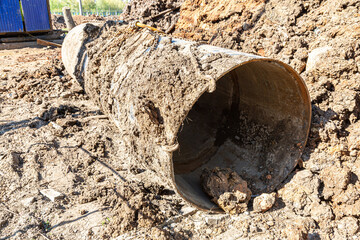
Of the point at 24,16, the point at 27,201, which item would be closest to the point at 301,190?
the point at 27,201

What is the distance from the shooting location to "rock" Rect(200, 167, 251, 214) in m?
3.04

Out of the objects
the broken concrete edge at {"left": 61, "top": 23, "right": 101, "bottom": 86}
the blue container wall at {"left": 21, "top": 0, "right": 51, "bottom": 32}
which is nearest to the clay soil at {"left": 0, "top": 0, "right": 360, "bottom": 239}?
the broken concrete edge at {"left": 61, "top": 23, "right": 101, "bottom": 86}

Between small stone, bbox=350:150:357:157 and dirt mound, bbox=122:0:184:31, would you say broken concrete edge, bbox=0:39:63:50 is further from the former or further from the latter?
small stone, bbox=350:150:357:157

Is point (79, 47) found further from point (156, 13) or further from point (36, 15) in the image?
point (36, 15)

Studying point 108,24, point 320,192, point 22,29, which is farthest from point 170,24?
point 22,29

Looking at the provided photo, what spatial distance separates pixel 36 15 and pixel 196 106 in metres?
10.4

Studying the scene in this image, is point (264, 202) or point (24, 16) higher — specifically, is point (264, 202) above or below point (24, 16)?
below

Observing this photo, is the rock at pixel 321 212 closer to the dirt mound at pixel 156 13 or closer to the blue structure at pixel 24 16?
the dirt mound at pixel 156 13

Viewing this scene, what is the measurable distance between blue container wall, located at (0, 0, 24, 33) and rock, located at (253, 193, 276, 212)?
12.0 metres

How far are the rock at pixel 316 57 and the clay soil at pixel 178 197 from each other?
0.02 metres

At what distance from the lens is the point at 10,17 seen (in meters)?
11.3

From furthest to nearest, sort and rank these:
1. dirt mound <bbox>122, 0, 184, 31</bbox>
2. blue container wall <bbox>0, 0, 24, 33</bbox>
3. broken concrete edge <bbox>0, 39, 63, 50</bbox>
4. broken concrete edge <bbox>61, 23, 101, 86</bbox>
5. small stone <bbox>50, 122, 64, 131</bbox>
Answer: blue container wall <bbox>0, 0, 24, 33</bbox> → broken concrete edge <bbox>0, 39, 63, 50</bbox> → dirt mound <bbox>122, 0, 184, 31</bbox> → broken concrete edge <bbox>61, 23, 101, 86</bbox> → small stone <bbox>50, 122, 64, 131</bbox>

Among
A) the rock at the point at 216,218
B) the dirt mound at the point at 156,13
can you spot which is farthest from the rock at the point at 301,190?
the dirt mound at the point at 156,13

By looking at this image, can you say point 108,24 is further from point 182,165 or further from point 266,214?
point 266,214
